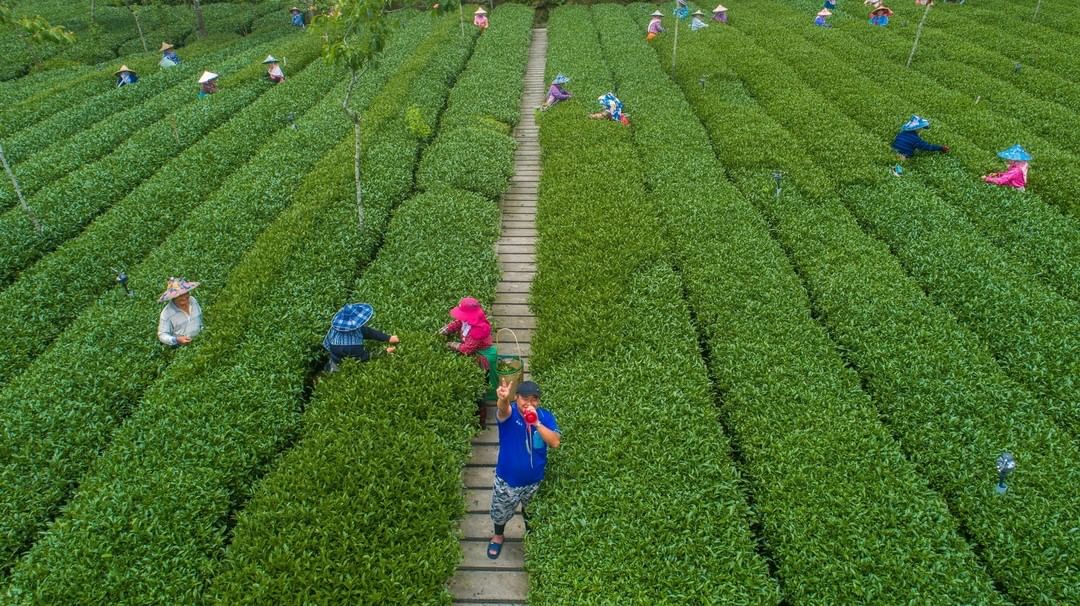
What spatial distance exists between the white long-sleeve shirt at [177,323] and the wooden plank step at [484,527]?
501 cm

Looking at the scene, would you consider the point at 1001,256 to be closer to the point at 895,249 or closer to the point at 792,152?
the point at 895,249

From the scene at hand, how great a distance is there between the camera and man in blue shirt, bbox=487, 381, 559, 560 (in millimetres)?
6105

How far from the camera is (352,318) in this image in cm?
817

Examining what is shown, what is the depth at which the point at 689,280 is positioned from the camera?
408 inches

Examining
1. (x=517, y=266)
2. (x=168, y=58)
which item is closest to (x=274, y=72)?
(x=168, y=58)

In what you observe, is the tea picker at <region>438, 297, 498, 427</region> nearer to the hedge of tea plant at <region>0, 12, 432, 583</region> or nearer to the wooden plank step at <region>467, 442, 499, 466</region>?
the wooden plank step at <region>467, 442, 499, 466</region>

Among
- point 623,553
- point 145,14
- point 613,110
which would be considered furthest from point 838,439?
point 145,14

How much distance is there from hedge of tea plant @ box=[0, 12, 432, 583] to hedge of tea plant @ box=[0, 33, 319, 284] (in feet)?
8.81

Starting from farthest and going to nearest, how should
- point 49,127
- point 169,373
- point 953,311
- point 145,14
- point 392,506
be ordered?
point 145,14 → point 49,127 → point 953,311 → point 169,373 → point 392,506

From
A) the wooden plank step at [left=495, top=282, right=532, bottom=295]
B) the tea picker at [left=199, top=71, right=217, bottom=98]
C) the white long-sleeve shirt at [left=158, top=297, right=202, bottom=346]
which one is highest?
the tea picker at [left=199, top=71, right=217, bottom=98]

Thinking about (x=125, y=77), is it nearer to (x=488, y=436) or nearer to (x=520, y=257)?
(x=520, y=257)

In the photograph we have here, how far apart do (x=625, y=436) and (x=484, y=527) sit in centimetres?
192

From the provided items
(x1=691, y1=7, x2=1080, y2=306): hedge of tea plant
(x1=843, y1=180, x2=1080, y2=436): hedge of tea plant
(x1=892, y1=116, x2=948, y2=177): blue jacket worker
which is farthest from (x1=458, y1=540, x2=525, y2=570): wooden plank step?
(x1=892, y1=116, x2=948, y2=177): blue jacket worker

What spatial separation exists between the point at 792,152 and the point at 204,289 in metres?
12.9
